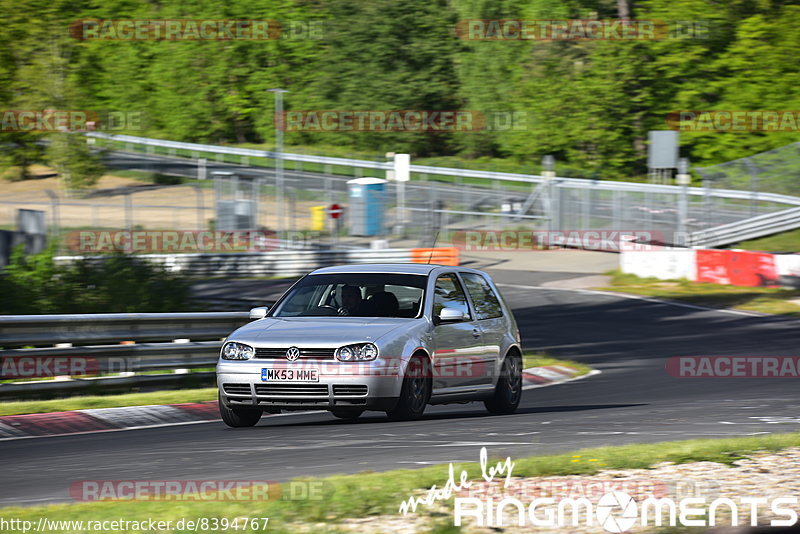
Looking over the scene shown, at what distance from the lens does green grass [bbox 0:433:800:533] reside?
5.89m

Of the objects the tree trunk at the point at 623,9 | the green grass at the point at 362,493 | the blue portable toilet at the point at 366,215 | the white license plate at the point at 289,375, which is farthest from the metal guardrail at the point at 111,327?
the tree trunk at the point at 623,9

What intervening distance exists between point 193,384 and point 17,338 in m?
2.71

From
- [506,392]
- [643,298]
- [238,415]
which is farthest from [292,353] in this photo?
[643,298]

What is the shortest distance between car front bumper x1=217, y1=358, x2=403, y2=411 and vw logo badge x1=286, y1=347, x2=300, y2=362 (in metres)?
0.05

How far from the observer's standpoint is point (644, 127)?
59.9m

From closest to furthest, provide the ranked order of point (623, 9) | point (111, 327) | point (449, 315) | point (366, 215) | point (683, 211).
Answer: point (449, 315) → point (111, 327) → point (683, 211) → point (366, 215) → point (623, 9)

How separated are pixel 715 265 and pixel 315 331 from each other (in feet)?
78.6

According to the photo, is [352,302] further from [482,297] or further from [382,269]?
[482,297]

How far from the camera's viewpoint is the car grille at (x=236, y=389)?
34.5 ft

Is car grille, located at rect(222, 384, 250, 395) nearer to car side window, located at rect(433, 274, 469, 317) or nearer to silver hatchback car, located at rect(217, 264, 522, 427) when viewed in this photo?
silver hatchback car, located at rect(217, 264, 522, 427)

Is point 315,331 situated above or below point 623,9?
below

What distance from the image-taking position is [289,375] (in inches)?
408

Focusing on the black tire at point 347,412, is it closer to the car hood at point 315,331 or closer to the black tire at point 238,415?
the car hood at point 315,331

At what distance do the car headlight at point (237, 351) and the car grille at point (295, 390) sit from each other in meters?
0.34
